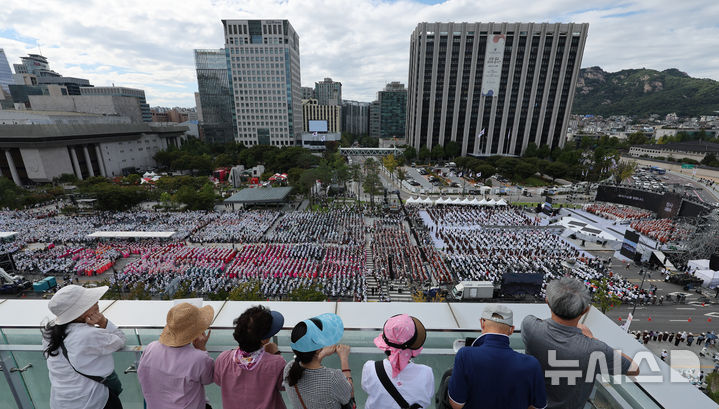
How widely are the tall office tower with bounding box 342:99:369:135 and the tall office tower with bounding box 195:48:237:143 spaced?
5715 centimetres

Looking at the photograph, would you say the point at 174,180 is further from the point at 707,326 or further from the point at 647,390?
the point at 707,326

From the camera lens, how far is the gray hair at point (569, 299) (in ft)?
6.17

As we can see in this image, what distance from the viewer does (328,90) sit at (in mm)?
128875

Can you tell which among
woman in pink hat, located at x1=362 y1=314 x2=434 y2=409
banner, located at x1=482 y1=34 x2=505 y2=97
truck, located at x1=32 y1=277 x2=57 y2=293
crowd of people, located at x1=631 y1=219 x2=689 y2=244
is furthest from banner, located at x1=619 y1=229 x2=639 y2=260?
banner, located at x1=482 y1=34 x2=505 y2=97

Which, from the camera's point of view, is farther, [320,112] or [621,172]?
[320,112]

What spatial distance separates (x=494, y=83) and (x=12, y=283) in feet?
239

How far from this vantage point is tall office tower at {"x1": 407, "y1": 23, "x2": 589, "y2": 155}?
193 ft

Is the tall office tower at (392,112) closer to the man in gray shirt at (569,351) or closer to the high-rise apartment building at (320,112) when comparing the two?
the high-rise apartment building at (320,112)

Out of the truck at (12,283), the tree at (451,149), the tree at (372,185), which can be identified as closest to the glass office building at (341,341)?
the truck at (12,283)

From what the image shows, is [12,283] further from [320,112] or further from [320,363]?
[320,112]

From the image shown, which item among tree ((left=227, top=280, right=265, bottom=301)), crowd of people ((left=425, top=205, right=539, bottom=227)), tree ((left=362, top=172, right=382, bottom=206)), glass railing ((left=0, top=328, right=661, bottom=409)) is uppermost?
glass railing ((left=0, top=328, right=661, bottom=409))

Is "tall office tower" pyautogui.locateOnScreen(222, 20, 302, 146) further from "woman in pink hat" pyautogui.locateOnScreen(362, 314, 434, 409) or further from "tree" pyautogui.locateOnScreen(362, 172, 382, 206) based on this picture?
"woman in pink hat" pyautogui.locateOnScreen(362, 314, 434, 409)

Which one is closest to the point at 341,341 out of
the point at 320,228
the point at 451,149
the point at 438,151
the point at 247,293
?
the point at 247,293

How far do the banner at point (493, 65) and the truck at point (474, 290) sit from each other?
193 ft
